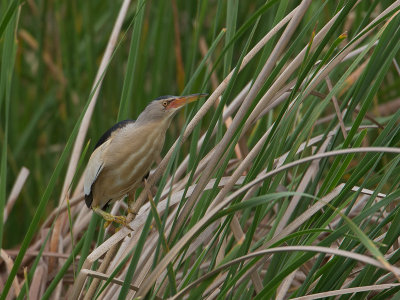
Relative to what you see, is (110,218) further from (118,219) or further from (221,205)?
(221,205)

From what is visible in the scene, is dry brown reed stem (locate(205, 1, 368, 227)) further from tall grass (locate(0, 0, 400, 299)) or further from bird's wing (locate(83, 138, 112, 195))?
bird's wing (locate(83, 138, 112, 195))

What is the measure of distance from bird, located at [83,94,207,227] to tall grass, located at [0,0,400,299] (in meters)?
0.07

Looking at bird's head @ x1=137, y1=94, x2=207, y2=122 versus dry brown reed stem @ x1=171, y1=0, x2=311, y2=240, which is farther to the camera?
bird's head @ x1=137, y1=94, x2=207, y2=122

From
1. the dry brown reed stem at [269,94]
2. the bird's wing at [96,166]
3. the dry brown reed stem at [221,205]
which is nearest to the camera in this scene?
the dry brown reed stem at [221,205]

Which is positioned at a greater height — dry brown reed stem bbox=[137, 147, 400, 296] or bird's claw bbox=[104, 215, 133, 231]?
dry brown reed stem bbox=[137, 147, 400, 296]

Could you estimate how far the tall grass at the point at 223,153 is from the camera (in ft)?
4.18

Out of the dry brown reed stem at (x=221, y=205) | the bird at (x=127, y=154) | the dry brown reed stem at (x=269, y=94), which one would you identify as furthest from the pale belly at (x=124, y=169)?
the dry brown reed stem at (x=221, y=205)

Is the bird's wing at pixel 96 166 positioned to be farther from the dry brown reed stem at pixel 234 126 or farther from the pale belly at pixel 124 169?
the dry brown reed stem at pixel 234 126

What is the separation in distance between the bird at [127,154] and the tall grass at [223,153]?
7 cm

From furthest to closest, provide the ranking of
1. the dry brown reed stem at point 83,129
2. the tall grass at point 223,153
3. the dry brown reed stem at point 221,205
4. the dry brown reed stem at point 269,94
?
1. the dry brown reed stem at point 83,129
2. the dry brown reed stem at point 269,94
3. the tall grass at point 223,153
4. the dry brown reed stem at point 221,205

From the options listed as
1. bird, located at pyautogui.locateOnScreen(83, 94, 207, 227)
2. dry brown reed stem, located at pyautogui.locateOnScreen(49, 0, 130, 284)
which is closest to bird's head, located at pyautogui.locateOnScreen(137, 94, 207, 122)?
bird, located at pyautogui.locateOnScreen(83, 94, 207, 227)

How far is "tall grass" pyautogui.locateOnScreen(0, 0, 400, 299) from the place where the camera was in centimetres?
127

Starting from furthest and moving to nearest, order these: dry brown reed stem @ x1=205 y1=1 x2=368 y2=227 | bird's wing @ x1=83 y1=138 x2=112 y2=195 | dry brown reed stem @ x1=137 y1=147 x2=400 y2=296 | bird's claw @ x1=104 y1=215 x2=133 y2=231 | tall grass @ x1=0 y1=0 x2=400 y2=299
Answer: bird's wing @ x1=83 y1=138 x2=112 y2=195 < bird's claw @ x1=104 y1=215 x2=133 y2=231 < dry brown reed stem @ x1=205 y1=1 x2=368 y2=227 < tall grass @ x1=0 y1=0 x2=400 y2=299 < dry brown reed stem @ x1=137 y1=147 x2=400 y2=296

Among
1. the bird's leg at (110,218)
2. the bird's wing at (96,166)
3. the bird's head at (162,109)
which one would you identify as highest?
the bird's head at (162,109)
